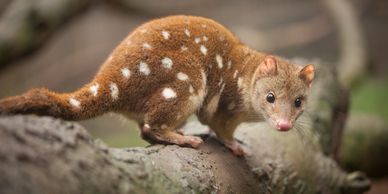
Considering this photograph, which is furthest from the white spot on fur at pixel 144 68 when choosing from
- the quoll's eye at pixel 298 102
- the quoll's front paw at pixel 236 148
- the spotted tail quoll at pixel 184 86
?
the quoll's eye at pixel 298 102

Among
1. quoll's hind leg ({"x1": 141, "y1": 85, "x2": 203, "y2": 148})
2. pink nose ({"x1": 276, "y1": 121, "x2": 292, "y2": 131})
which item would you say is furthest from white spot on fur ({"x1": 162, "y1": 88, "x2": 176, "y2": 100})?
pink nose ({"x1": 276, "y1": 121, "x2": 292, "y2": 131})

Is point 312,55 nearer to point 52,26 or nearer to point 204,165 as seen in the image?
point 52,26

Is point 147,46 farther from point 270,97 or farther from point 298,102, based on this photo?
point 298,102

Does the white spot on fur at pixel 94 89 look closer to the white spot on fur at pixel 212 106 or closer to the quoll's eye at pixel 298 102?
the white spot on fur at pixel 212 106

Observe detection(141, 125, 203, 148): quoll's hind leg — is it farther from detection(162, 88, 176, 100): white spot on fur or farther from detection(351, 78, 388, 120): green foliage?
detection(351, 78, 388, 120): green foliage

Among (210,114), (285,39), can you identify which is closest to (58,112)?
(210,114)

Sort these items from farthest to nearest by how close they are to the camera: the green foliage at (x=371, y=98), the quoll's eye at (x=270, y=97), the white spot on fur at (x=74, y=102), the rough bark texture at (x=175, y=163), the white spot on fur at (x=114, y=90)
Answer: the green foliage at (x=371, y=98), the quoll's eye at (x=270, y=97), the white spot on fur at (x=114, y=90), the white spot on fur at (x=74, y=102), the rough bark texture at (x=175, y=163)
